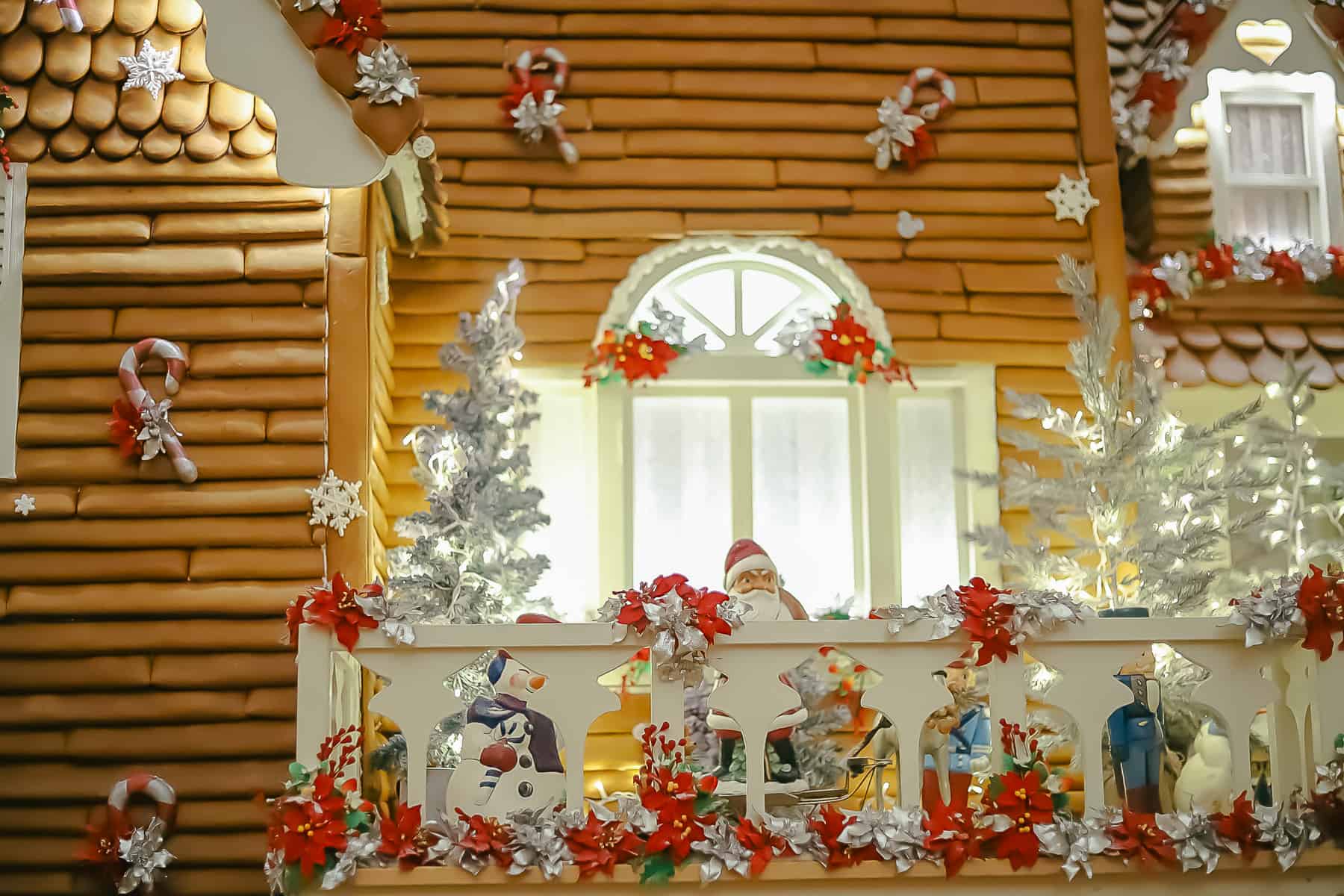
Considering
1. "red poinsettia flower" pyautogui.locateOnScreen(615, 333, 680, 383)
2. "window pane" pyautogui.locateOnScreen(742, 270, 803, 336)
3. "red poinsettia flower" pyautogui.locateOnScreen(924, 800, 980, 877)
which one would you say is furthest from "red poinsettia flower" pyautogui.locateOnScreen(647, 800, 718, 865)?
"window pane" pyautogui.locateOnScreen(742, 270, 803, 336)

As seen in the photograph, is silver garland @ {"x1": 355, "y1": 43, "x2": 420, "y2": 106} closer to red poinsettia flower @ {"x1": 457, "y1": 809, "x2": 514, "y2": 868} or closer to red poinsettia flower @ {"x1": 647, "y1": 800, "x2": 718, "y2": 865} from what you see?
red poinsettia flower @ {"x1": 457, "y1": 809, "x2": 514, "y2": 868}

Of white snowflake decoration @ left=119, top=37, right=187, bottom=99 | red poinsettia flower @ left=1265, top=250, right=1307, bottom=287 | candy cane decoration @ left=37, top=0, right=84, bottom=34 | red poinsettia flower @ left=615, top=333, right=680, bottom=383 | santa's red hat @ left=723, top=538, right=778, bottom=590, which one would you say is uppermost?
candy cane decoration @ left=37, top=0, right=84, bottom=34

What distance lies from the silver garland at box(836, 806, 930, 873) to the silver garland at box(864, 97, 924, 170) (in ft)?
12.9

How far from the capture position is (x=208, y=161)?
647 cm

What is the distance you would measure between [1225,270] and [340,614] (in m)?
5.21

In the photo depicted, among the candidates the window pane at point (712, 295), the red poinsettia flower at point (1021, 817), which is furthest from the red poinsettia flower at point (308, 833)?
the window pane at point (712, 295)

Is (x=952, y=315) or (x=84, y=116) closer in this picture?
(x=84, y=116)

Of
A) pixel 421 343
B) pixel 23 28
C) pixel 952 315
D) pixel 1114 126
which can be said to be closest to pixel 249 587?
pixel 421 343

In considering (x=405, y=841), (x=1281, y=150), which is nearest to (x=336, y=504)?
(x=405, y=841)

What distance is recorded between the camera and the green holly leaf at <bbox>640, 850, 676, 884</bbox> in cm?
477

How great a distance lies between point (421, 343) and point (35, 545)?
210 cm

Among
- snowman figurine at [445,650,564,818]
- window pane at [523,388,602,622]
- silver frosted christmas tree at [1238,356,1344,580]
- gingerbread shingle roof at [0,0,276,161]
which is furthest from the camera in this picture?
window pane at [523,388,602,622]

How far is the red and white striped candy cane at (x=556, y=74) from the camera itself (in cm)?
743

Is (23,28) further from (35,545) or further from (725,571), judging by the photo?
(725,571)
